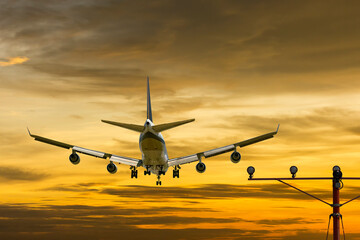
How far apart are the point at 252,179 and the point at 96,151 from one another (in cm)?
4453

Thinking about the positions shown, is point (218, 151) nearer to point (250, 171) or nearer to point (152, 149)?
point (152, 149)

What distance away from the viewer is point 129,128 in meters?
87.4

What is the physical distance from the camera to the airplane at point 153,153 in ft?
286

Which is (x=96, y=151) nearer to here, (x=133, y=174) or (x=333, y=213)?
(x=133, y=174)

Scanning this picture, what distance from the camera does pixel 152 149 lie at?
89.5 m

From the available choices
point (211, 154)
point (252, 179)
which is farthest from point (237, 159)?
point (252, 179)

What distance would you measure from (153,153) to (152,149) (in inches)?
40.4

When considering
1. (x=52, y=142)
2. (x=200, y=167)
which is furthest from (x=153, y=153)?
(x=52, y=142)

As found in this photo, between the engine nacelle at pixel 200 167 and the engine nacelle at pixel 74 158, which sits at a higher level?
the engine nacelle at pixel 74 158

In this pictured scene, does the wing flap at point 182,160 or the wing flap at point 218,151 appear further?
the wing flap at point 182,160

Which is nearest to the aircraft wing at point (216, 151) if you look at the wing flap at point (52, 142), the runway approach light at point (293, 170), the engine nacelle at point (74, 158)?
the engine nacelle at point (74, 158)

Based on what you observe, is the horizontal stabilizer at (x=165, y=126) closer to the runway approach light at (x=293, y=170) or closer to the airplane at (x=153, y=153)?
the airplane at (x=153, y=153)

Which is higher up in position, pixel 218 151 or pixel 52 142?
pixel 52 142

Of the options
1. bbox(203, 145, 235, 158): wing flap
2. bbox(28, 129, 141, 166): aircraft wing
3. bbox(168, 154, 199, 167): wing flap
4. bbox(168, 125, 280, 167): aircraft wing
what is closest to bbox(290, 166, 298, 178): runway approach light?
bbox(168, 125, 280, 167): aircraft wing
